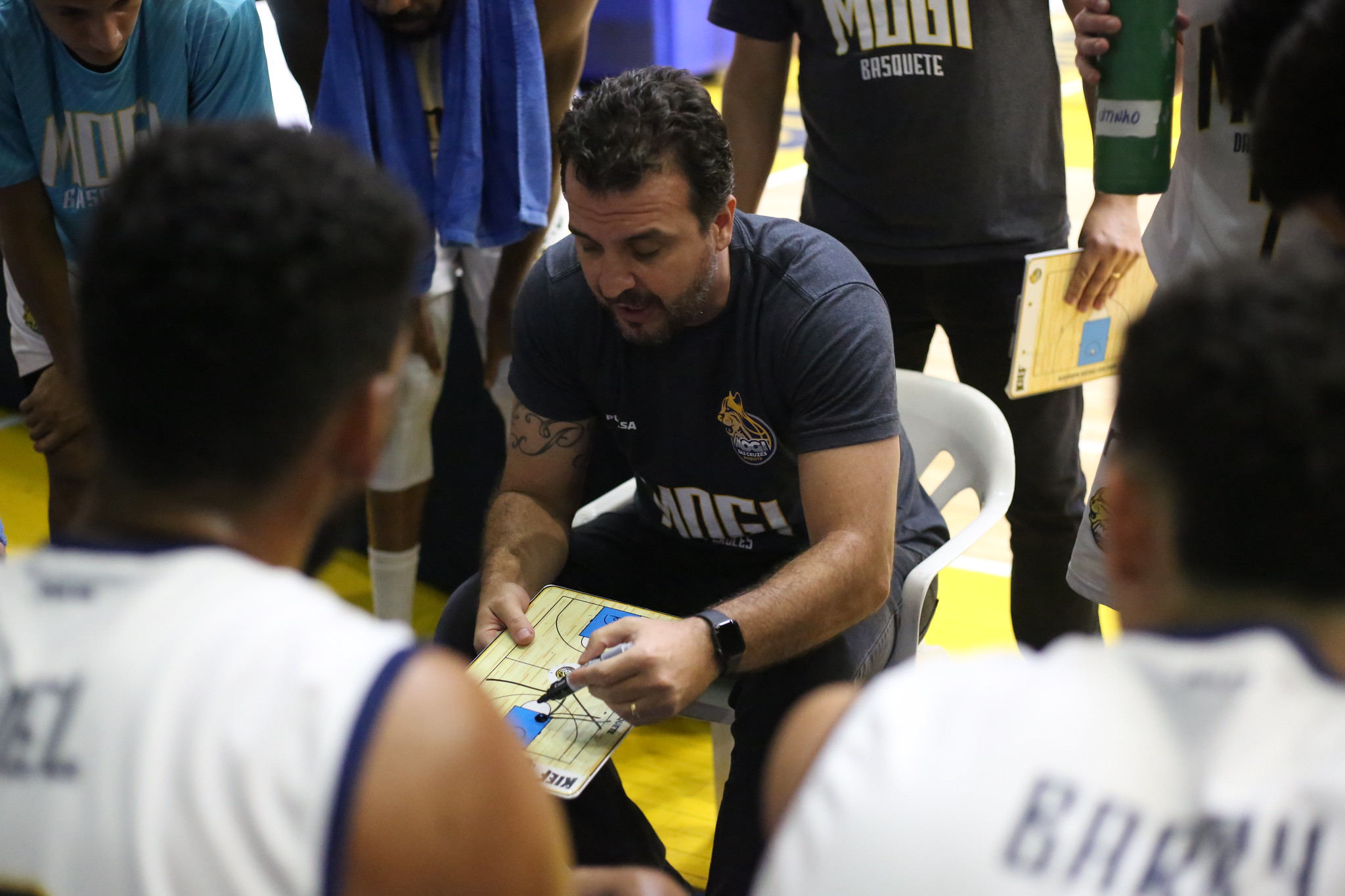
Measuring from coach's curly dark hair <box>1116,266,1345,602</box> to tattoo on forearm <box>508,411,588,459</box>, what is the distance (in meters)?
1.27

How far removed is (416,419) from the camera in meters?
2.53

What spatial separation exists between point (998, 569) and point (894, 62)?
1.38 metres

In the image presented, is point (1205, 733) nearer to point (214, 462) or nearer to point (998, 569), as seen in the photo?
point (214, 462)

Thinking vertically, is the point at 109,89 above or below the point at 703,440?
above

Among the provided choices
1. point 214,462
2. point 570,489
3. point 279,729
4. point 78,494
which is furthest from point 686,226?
point 78,494

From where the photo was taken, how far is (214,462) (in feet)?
2.69

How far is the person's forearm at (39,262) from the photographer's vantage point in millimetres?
2248

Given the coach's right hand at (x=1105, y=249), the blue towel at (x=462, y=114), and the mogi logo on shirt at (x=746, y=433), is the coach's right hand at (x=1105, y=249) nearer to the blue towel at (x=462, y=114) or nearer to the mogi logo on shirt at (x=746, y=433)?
the mogi logo on shirt at (x=746, y=433)

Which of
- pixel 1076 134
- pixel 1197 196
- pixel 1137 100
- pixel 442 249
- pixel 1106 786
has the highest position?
pixel 1137 100

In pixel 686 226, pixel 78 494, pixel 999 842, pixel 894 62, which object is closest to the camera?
pixel 999 842

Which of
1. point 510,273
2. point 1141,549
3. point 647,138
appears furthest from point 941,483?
point 1141,549

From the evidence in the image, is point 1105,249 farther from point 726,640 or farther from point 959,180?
point 726,640

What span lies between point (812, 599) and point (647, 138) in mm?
674

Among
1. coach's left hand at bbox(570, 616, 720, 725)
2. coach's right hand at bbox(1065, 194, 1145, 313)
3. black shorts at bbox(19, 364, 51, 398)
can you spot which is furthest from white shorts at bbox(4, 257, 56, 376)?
coach's right hand at bbox(1065, 194, 1145, 313)
